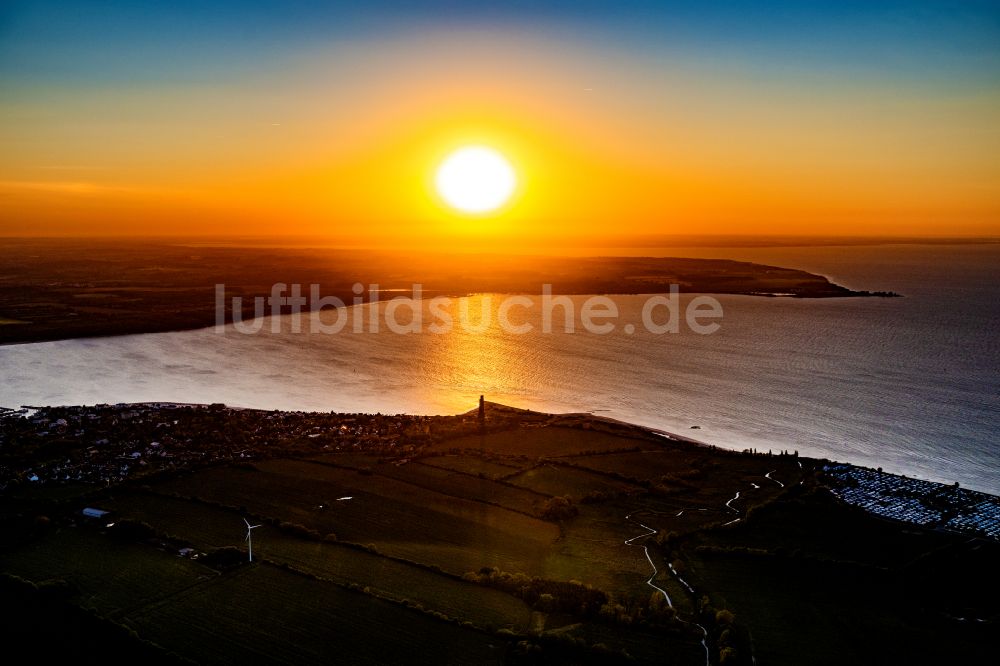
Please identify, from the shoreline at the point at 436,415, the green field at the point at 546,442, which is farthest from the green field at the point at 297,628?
the shoreline at the point at 436,415

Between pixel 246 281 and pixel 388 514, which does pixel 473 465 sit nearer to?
pixel 388 514

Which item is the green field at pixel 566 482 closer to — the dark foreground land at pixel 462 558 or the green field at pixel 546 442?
the dark foreground land at pixel 462 558

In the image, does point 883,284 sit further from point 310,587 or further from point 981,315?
point 310,587

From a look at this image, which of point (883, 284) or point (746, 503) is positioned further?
point (883, 284)

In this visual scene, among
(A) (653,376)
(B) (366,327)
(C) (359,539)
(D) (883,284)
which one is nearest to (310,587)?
(C) (359,539)

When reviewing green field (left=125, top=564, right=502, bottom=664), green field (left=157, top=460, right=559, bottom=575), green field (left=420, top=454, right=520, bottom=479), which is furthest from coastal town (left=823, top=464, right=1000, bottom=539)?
green field (left=125, top=564, right=502, bottom=664)

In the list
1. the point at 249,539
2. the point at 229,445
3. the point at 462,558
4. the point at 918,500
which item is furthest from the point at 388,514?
the point at 918,500

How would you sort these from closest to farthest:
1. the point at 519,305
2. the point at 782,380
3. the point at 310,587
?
the point at 310,587
the point at 782,380
the point at 519,305

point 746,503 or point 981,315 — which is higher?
point 981,315
